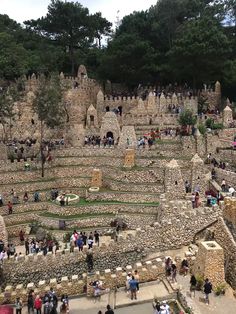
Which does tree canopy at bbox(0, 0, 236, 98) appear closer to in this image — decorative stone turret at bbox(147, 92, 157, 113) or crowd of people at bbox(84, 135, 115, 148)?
decorative stone turret at bbox(147, 92, 157, 113)

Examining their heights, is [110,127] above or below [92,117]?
below

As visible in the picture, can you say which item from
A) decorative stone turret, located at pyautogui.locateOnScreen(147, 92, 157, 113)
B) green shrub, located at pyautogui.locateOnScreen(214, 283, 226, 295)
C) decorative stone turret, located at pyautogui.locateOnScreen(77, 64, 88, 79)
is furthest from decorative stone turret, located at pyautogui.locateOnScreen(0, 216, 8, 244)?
decorative stone turret, located at pyautogui.locateOnScreen(77, 64, 88, 79)

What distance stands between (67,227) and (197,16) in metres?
36.9

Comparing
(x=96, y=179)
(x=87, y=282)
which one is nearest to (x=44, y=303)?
(x=87, y=282)

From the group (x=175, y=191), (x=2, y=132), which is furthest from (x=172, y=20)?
(x=175, y=191)

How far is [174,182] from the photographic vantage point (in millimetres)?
27531

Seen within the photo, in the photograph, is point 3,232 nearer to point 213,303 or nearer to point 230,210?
point 230,210

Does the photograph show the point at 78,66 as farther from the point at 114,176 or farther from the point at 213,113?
the point at 114,176

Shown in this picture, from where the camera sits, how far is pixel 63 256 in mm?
20922

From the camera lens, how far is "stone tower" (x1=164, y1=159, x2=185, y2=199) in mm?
27359

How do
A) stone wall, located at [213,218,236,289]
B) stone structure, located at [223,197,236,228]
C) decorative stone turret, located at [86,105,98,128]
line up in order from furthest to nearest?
decorative stone turret, located at [86,105,98,128], stone structure, located at [223,197,236,228], stone wall, located at [213,218,236,289]

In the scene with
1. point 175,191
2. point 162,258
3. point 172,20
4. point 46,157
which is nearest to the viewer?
point 162,258

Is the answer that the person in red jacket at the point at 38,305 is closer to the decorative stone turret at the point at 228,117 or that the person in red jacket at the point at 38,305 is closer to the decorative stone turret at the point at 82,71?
the decorative stone turret at the point at 228,117

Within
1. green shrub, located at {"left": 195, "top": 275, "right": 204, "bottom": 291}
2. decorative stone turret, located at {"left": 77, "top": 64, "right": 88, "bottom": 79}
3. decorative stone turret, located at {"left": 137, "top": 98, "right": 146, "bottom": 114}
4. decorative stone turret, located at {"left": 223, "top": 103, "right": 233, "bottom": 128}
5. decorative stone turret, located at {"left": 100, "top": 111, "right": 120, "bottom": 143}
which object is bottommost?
green shrub, located at {"left": 195, "top": 275, "right": 204, "bottom": 291}
